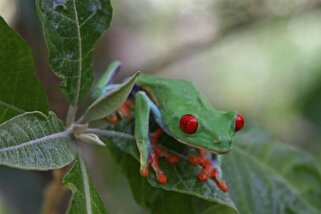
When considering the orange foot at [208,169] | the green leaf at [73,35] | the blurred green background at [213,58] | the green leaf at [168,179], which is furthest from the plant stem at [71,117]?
the blurred green background at [213,58]

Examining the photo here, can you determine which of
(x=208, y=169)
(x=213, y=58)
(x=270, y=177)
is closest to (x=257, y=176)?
(x=270, y=177)

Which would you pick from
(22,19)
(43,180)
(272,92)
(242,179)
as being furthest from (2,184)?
(272,92)

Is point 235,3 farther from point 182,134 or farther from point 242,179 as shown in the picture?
point 182,134

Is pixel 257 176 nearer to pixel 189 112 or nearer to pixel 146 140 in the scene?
pixel 189 112

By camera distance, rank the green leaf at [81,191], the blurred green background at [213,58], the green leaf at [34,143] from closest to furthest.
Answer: the green leaf at [34,143] → the green leaf at [81,191] → the blurred green background at [213,58]

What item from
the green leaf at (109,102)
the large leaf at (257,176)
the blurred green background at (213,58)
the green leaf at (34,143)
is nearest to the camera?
the green leaf at (34,143)

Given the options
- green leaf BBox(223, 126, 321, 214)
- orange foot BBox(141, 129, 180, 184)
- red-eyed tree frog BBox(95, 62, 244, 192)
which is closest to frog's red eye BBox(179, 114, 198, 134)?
red-eyed tree frog BBox(95, 62, 244, 192)

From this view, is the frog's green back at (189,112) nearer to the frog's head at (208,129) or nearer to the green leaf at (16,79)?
the frog's head at (208,129)
